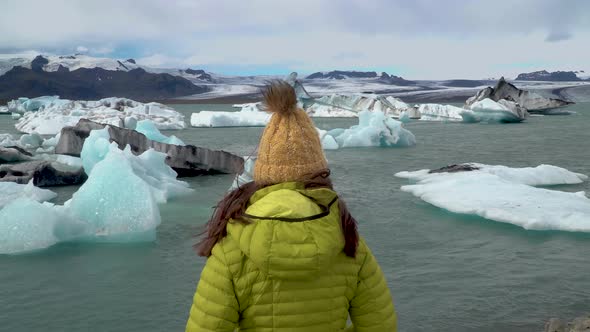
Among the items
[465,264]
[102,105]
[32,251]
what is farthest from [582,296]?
[102,105]

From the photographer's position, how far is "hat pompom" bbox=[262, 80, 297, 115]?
1.49 m

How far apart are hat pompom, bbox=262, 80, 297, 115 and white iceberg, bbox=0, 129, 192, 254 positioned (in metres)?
4.45

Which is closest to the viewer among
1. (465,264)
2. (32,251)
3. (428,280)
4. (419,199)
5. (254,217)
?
(254,217)

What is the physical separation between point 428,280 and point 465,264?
0.57m

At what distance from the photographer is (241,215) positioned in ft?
4.62

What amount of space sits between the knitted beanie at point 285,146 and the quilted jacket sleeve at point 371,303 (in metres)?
0.24

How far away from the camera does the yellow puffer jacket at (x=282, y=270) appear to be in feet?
4.43

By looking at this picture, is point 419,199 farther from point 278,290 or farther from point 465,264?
point 278,290

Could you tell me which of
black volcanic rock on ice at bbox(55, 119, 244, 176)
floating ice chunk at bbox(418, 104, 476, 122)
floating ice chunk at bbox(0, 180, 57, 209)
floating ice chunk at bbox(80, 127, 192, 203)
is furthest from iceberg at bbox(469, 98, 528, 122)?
floating ice chunk at bbox(0, 180, 57, 209)

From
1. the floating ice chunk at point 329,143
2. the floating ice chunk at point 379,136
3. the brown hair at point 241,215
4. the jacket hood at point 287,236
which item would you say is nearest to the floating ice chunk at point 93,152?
the floating ice chunk at point 329,143

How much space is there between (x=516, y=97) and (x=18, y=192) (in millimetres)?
28181

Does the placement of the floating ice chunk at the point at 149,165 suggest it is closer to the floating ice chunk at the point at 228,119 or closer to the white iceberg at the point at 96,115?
the white iceberg at the point at 96,115

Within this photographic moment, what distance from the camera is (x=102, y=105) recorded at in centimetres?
2847

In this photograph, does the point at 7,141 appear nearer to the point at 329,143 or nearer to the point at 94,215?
the point at 329,143
